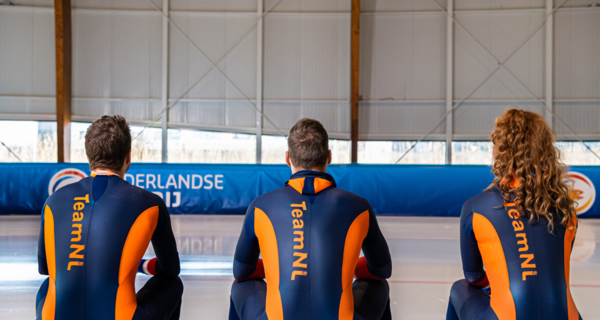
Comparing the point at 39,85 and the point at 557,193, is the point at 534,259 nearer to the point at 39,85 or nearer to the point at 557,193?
the point at 557,193

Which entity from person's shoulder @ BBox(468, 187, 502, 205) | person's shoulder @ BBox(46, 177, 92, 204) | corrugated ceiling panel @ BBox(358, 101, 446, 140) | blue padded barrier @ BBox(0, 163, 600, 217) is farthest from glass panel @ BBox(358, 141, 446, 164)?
person's shoulder @ BBox(46, 177, 92, 204)

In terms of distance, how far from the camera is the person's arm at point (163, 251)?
1871mm

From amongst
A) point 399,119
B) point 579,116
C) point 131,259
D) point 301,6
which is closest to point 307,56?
point 301,6

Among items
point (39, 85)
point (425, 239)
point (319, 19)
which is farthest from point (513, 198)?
point (39, 85)

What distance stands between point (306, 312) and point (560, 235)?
1083mm

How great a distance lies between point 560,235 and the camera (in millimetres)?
1748

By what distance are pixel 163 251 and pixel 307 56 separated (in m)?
10.9

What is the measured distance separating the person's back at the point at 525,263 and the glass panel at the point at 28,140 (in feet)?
43.8

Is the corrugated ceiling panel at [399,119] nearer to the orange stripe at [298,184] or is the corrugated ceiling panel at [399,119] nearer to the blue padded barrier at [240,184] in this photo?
the blue padded barrier at [240,184]

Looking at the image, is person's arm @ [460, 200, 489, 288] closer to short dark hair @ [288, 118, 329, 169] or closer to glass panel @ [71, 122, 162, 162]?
short dark hair @ [288, 118, 329, 169]

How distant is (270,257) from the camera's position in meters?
1.71

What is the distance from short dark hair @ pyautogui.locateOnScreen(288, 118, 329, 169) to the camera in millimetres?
1781

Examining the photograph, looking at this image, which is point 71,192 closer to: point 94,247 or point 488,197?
point 94,247

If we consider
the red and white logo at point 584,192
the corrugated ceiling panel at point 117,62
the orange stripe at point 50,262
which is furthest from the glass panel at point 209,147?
the orange stripe at point 50,262
